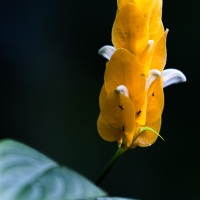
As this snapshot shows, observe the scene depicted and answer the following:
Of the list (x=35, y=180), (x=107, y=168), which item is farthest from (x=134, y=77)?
(x=35, y=180)

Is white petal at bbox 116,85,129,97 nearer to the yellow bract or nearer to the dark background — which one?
the yellow bract

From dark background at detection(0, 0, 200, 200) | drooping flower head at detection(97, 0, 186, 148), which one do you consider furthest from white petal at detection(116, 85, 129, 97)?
dark background at detection(0, 0, 200, 200)

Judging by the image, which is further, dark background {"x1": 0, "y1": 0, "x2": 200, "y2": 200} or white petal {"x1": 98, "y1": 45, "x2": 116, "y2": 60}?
dark background {"x1": 0, "y1": 0, "x2": 200, "y2": 200}

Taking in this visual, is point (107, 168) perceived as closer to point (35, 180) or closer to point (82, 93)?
point (35, 180)

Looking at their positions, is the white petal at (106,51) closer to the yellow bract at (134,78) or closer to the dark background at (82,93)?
the yellow bract at (134,78)

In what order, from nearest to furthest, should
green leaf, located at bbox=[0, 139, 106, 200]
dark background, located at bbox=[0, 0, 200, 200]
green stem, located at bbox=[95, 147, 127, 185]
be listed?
green leaf, located at bbox=[0, 139, 106, 200] → green stem, located at bbox=[95, 147, 127, 185] → dark background, located at bbox=[0, 0, 200, 200]

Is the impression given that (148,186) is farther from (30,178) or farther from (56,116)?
(30,178)

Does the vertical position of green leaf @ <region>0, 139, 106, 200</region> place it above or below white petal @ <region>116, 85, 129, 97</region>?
below

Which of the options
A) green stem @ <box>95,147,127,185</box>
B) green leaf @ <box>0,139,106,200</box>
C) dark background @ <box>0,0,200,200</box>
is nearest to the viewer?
green leaf @ <box>0,139,106,200</box>
